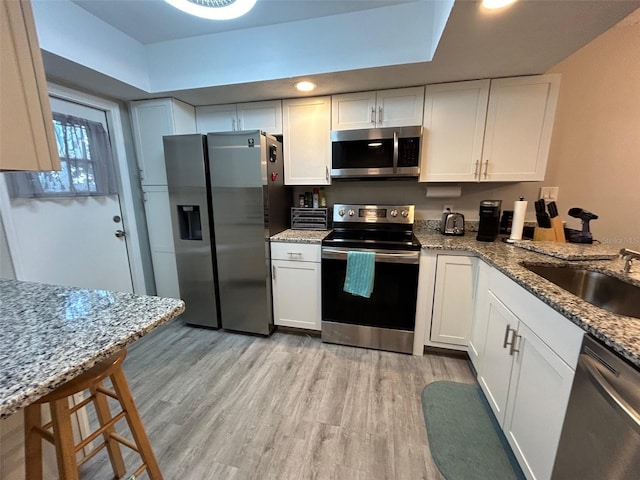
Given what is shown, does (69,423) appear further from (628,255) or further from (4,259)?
(628,255)

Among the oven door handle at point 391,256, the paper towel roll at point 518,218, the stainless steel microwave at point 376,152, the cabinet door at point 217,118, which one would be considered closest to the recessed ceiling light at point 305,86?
the stainless steel microwave at point 376,152

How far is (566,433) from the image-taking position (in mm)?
894

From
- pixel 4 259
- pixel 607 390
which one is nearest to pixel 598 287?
pixel 607 390

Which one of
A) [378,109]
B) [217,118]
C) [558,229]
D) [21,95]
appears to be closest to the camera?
[21,95]

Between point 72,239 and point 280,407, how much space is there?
209 centimetres

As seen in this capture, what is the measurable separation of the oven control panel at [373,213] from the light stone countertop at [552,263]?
0.71 feet

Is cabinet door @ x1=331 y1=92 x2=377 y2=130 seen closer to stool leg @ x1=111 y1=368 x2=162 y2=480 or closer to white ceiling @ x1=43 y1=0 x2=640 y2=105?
white ceiling @ x1=43 y1=0 x2=640 y2=105

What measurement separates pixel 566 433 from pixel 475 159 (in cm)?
180

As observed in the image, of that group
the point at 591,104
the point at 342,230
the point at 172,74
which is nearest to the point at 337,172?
the point at 342,230

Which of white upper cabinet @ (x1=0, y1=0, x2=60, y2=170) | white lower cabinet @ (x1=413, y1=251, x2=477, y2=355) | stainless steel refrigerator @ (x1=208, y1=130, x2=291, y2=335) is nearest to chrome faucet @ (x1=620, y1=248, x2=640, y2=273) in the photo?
white lower cabinet @ (x1=413, y1=251, x2=477, y2=355)

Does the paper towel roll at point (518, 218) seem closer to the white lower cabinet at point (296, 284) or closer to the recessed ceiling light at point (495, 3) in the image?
the recessed ceiling light at point (495, 3)

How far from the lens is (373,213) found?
245cm

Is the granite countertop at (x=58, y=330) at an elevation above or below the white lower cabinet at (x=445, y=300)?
above

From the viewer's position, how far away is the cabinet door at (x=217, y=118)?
8.33ft
